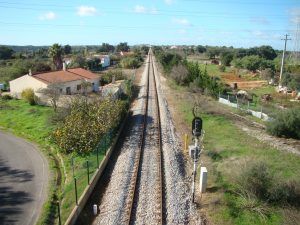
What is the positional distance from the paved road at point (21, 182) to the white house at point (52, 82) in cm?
1570

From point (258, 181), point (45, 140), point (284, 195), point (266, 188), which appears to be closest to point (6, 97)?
point (45, 140)

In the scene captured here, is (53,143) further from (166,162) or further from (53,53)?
(53,53)

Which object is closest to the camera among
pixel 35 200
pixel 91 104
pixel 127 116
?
pixel 35 200

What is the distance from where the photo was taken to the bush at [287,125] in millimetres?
25047

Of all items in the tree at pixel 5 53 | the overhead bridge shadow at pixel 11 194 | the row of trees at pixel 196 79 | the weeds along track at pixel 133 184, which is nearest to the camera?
the weeds along track at pixel 133 184

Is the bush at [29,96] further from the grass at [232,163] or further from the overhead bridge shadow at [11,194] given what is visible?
the grass at [232,163]

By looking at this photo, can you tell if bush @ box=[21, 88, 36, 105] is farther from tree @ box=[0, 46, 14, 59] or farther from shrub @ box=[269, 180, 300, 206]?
tree @ box=[0, 46, 14, 59]

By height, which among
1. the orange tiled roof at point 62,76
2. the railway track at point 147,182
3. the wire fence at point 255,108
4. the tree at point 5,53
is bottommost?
Answer: the railway track at point 147,182

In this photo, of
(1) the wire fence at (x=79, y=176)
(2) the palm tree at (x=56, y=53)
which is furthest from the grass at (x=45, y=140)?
(2) the palm tree at (x=56, y=53)

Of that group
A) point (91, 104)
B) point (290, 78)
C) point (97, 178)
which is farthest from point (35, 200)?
point (290, 78)

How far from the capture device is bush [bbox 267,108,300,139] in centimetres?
2505

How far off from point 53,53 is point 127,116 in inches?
1666

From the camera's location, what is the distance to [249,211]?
1375cm

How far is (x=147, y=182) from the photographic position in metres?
16.8
